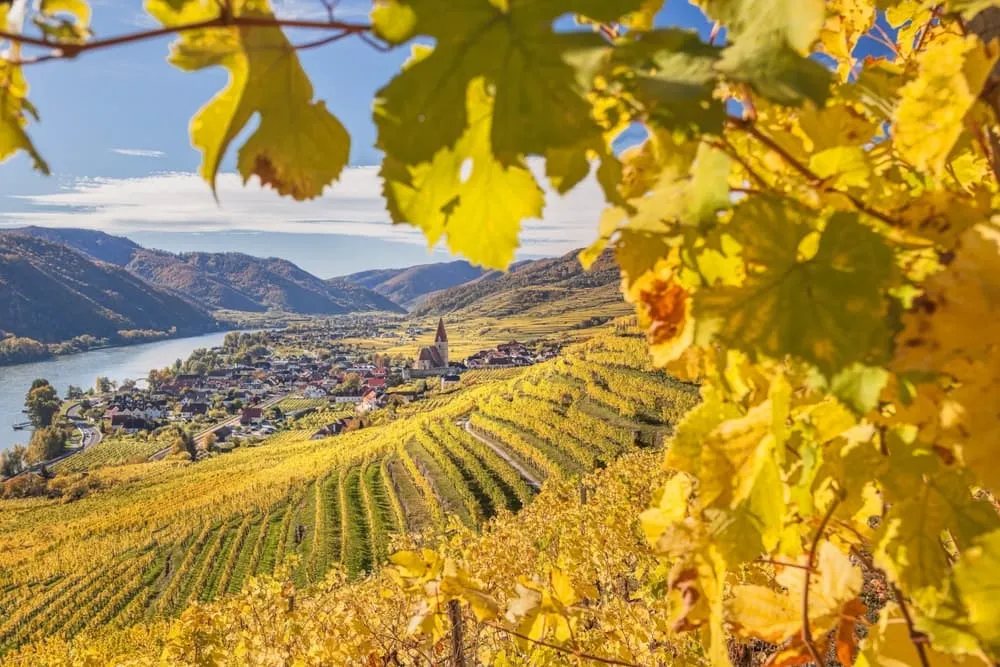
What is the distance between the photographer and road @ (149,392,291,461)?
1877 inches

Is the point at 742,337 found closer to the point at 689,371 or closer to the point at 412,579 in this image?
the point at 689,371

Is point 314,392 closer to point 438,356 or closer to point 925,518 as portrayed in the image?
point 438,356

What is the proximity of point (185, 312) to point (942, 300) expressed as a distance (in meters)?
139

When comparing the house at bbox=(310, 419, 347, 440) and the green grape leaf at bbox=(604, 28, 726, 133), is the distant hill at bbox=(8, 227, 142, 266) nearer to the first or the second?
the house at bbox=(310, 419, 347, 440)

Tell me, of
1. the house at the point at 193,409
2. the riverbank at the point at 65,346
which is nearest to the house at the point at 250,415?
the house at the point at 193,409

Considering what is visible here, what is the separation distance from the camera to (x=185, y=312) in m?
122

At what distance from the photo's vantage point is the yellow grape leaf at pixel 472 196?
1.53ft

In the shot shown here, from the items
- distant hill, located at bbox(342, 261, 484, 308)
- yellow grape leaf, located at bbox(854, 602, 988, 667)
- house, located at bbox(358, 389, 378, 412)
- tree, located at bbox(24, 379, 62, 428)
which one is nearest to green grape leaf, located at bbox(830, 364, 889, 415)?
yellow grape leaf, located at bbox(854, 602, 988, 667)

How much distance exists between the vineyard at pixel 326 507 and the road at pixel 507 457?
0.09m

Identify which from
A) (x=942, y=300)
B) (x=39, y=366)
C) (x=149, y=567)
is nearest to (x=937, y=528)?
(x=942, y=300)

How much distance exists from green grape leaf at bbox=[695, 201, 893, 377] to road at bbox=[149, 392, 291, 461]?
177 ft

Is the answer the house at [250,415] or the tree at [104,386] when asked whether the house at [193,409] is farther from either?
the tree at [104,386]

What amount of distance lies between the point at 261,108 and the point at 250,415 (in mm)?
62687

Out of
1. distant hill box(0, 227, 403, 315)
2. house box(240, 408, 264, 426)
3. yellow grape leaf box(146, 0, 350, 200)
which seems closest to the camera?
yellow grape leaf box(146, 0, 350, 200)
